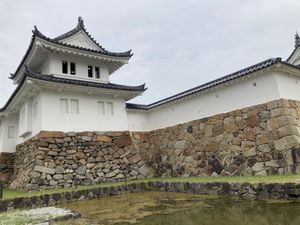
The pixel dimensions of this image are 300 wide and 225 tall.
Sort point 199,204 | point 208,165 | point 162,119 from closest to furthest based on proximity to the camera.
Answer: point 199,204, point 208,165, point 162,119

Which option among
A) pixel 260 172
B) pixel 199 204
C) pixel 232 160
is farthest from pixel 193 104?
pixel 199 204

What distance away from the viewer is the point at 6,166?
14188 mm

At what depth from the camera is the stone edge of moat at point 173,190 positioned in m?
5.87

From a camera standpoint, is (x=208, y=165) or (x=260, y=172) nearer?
(x=260, y=172)

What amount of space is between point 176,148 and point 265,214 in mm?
7732

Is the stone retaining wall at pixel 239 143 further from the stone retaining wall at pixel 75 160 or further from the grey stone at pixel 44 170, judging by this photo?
the grey stone at pixel 44 170

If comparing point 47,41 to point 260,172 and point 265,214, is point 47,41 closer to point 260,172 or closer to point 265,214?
point 260,172

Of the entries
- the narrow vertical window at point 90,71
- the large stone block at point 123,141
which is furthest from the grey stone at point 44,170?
the narrow vertical window at point 90,71

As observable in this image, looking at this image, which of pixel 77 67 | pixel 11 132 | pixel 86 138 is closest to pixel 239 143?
pixel 86 138

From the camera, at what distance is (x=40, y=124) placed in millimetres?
10812

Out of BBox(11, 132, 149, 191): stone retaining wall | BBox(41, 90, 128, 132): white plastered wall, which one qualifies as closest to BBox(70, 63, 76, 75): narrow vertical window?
BBox(41, 90, 128, 132): white plastered wall

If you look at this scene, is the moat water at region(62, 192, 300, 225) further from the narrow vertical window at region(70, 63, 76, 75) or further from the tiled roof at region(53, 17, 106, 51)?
the tiled roof at region(53, 17, 106, 51)

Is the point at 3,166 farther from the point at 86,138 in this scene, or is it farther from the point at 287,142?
the point at 287,142

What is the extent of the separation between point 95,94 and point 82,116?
129 cm
